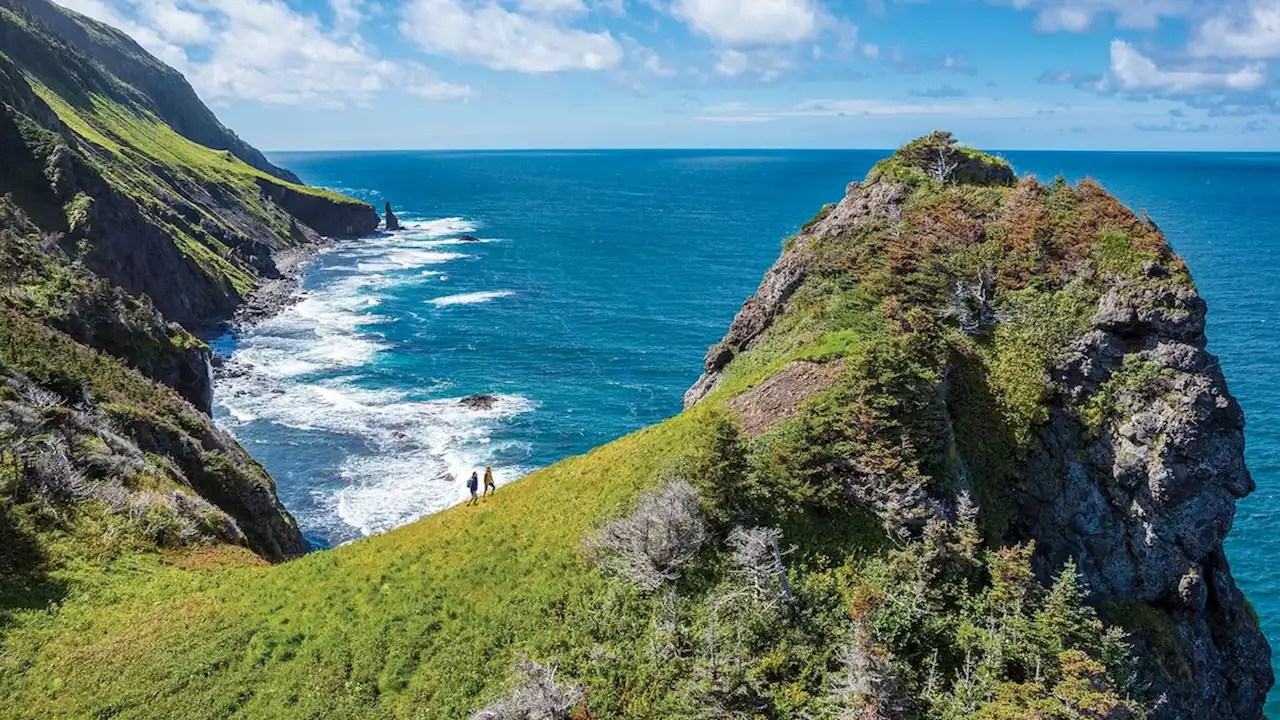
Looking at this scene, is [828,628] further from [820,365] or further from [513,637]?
[820,365]

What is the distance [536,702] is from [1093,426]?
25687 mm

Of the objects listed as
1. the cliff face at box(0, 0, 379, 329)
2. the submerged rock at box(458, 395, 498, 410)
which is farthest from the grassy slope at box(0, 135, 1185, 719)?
the cliff face at box(0, 0, 379, 329)

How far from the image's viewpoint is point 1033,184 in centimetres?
4325

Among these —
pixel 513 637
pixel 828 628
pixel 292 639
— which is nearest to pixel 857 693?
pixel 828 628

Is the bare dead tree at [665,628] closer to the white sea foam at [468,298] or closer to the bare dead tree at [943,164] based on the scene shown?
the bare dead tree at [943,164]

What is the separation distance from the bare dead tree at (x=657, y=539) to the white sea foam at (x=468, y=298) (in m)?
113

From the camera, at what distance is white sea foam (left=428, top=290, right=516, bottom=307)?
134 metres

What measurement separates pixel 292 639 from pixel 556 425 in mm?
56240

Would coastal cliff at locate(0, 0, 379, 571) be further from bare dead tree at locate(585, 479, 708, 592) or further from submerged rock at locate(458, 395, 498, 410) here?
submerged rock at locate(458, 395, 498, 410)

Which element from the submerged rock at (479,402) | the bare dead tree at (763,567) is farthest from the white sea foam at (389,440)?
the bare dead tree at (763,567)

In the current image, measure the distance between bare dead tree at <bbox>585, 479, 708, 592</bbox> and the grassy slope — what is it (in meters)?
0.64

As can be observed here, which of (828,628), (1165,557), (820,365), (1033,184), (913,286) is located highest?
(1033,184)

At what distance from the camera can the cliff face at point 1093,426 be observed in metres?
30.2

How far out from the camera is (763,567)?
77.3ft
